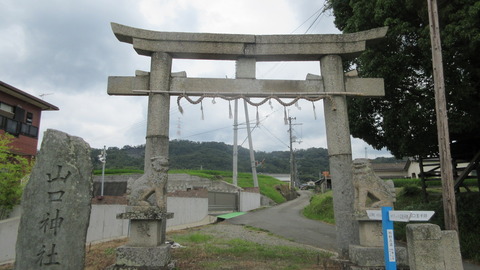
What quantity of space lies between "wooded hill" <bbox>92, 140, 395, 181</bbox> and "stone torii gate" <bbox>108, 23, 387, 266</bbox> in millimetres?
30466

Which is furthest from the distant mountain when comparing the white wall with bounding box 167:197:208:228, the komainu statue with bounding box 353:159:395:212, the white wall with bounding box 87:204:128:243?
the komainu statue with bounding box 353:159:395:212

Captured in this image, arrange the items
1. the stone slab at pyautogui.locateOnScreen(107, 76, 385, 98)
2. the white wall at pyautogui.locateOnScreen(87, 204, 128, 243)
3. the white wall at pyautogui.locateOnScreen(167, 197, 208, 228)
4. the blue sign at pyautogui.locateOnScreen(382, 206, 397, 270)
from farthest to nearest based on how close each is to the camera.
A: the white wall at pyautogui.locateOnScreen(167, 197, 208, 228)
the white wall at pyautogui.locateOnScreen(87, 204, 128, 243)
the stone slab at pyautogui.locateOnScreen(107, 76, 385, 98)
the blue sign at pyautogui.locateOnScreen(382, 206, 397, 270)

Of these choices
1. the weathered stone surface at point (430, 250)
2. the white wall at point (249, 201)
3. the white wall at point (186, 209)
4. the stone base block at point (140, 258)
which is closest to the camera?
the weathered stone surface at point (430, 250)

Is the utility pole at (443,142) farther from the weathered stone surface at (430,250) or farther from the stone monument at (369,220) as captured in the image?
the weathered stone surface at (430,250)

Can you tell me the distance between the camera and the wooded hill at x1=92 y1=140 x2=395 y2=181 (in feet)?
158

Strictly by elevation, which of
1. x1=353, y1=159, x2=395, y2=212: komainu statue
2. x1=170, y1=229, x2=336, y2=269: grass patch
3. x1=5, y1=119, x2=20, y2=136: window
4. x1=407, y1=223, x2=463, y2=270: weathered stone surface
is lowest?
x1=170, y1=229, x2=336, y2=269: grass patch

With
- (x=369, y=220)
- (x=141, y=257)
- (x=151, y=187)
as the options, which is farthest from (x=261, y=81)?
(x=141, y=257)

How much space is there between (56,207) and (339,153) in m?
5.71

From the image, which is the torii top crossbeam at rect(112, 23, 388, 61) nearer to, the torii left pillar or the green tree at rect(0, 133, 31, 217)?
the torii left pillar

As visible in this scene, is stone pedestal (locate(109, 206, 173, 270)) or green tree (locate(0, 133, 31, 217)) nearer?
stone pedestal (locate(109, 206, 173, 270))

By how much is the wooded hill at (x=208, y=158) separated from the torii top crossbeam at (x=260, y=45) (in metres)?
30.6

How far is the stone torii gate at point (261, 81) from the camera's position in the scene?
7105 millimetres

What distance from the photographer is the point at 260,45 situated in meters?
7.66

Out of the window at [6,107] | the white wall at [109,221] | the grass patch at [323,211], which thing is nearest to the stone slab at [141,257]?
the white wall at [109,221]
